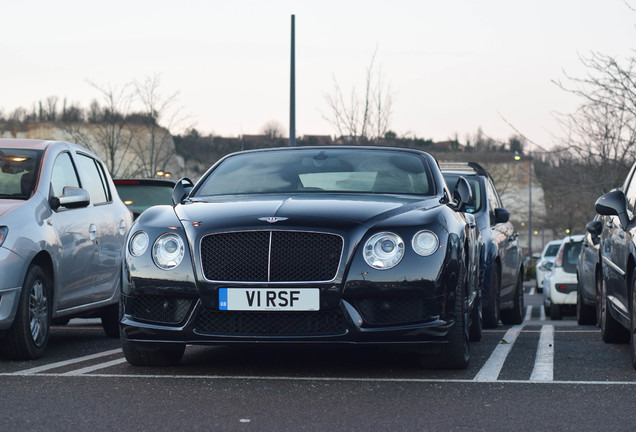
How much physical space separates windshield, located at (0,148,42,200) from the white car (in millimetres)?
13417

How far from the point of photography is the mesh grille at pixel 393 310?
6254 mm

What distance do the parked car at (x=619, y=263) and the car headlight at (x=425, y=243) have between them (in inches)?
60.9

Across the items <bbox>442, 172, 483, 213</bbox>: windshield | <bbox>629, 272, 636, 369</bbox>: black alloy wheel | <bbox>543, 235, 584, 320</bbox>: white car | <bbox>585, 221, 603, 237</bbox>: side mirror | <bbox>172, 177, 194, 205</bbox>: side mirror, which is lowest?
<bbox>543, 235, 584, 320</bbox>: white car

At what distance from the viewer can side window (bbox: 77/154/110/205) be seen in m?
9.30

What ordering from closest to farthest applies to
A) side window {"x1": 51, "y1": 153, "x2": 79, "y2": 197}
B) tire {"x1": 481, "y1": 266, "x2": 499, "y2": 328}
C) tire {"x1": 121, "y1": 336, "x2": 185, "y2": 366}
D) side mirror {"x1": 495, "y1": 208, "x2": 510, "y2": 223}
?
tire {"x1": 121, "y1": 336, "x2": 185, "y2": 366} → side window {"x1": 51, "y1": 153, "x2": 79, "y2": 197} → tire {"x1": 481, "y1": 266, "x2": 499, "y2": 328} → side mirror {"x1": 495, "y1": 208, "x2": 510, "y2": 223}

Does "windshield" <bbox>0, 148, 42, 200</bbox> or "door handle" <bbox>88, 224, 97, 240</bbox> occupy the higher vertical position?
"windshield" <bbox>0, 148, 42, 200</bbox>

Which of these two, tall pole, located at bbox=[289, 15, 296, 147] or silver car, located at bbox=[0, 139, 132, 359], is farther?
tall pole, located at bbox=[289, 15, 296, 147]

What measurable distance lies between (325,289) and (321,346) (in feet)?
1.17

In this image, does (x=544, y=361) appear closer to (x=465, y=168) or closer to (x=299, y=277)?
(x=299, y=277)

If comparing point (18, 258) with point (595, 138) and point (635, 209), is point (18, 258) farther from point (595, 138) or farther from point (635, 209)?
point (595, 138)

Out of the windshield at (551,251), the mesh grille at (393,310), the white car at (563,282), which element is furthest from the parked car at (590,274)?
the windshield at (551,251)

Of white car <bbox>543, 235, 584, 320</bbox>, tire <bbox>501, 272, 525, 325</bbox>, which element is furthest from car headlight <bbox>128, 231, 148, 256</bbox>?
white car <bbox>543, 235, 584, 320</bbox>

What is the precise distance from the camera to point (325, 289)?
6.20 m

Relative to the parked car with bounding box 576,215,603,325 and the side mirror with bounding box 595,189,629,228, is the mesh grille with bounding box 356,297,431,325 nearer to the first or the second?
the side mirror with bounding box 595,189,629,228
